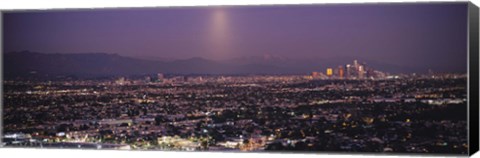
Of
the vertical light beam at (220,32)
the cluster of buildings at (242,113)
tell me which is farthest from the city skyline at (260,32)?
the cluster of buildings at (242,113)

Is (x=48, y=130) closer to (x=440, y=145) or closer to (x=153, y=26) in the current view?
(x=153, y=26)

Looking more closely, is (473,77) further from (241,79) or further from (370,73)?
(241,79)

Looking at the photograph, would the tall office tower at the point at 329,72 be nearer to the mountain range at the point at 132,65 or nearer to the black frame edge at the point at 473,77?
the mountain range at the point at 132,65

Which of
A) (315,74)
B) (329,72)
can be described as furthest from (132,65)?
(329,72)

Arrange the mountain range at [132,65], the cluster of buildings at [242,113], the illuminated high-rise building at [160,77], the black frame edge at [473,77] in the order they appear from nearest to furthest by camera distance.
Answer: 1. the black frame edge at [473,77]
2. the cluster of buildings at [242,113]
3. the mountain range at [132,65]
4. the illuminated high-rise building at [160,77]

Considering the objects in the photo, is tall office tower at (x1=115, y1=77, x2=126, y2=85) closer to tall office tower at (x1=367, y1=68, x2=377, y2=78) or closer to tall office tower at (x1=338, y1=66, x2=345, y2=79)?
tall office tower at (x1=338, y1=66, x2=345, y2=79)
